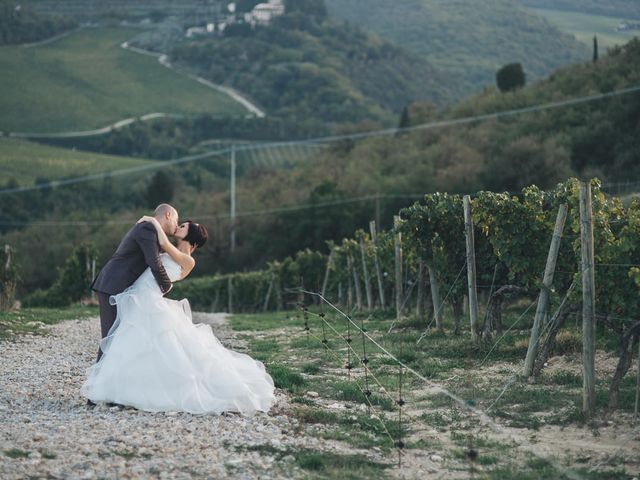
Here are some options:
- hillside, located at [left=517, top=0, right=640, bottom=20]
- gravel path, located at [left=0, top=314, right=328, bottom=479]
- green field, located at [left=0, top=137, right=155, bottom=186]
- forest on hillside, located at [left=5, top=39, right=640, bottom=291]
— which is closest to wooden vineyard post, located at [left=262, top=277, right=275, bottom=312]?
forest on hillside, located at [left=5, top=39, right=640, bottom=291]

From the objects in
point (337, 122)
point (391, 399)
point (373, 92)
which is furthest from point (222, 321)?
point (373, 92)

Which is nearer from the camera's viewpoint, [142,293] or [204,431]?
[204,431]

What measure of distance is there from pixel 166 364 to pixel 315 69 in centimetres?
13655

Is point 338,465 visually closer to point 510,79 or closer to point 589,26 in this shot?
point 510,79

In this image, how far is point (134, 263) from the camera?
38.2 feet

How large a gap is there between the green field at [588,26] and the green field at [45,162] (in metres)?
51.4

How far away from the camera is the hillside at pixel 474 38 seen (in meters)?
152

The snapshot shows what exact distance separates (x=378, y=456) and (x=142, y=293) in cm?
339

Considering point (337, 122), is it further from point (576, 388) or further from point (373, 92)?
point (576, 388)

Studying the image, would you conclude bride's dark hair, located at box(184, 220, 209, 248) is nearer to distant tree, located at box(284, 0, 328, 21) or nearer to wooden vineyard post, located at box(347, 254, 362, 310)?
wooden vineyard post, located at box(347, 254, 362, 310)

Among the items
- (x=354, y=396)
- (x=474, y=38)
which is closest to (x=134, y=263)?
(x=354, y=396)

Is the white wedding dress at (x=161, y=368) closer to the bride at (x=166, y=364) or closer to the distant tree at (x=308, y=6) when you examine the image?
the bride at (x=166, y=364)

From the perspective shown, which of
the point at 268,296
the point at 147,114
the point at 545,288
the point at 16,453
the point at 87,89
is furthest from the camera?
the point at 87,89

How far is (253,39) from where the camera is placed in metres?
159
